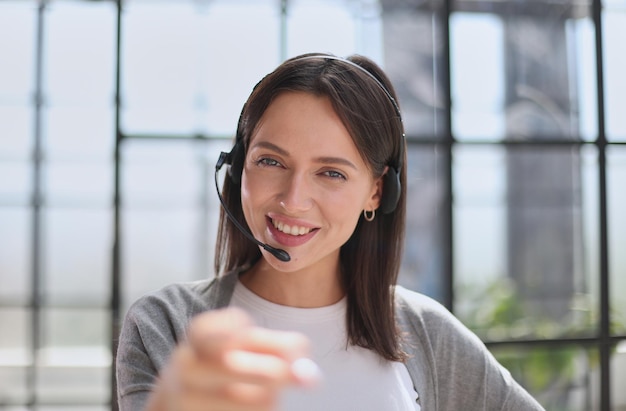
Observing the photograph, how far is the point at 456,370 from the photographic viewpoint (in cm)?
153

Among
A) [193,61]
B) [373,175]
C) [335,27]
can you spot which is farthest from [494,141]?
[193,61]

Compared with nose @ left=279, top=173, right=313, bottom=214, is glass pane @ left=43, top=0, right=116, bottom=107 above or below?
above

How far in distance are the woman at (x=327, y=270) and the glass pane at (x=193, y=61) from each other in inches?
39.7

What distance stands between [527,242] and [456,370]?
1545mm

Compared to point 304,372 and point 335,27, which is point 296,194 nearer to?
point 304,372

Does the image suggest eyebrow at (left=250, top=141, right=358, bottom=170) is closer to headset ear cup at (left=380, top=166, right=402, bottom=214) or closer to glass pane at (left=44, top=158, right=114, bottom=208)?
headset ear cup at (left=380, top=166, right=402, bottom=214)

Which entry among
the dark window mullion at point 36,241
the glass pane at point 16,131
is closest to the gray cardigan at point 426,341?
the dark window mullion at point 36,241

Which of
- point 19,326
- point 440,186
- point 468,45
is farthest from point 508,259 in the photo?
point 19,326

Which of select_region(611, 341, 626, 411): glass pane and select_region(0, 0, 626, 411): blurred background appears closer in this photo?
select_region(0, 0, 626, 411): blurred background

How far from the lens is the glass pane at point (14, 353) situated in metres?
6.30

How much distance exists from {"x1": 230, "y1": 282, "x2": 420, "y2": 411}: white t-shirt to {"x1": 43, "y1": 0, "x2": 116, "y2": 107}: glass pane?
17.7 ft

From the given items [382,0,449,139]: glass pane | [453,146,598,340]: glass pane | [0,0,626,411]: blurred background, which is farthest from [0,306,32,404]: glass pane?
[382,0,449,139]: glass pane

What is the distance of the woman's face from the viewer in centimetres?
126

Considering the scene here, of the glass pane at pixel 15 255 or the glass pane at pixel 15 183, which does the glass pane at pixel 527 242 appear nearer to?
the glass pane at pixel 15 255
